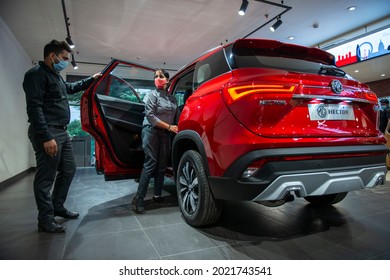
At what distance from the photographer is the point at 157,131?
2.79 m

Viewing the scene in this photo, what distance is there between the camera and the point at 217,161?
1.76m

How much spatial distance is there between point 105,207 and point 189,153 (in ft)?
4.78

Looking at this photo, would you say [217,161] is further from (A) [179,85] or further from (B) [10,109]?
(B) [10,109]

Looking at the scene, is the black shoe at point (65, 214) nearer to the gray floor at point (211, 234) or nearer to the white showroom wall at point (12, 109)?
the gray floor at point (211, 234)

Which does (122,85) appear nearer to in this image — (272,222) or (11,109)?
(272,222)

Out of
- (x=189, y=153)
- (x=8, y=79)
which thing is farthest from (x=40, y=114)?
(x=8, y=79)

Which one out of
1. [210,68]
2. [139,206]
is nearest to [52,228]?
[139,206]

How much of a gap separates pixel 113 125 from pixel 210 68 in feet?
5.11

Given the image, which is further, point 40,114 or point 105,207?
point 105,207

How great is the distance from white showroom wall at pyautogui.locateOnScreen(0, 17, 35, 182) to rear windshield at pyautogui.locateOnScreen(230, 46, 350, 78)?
4.44 meters

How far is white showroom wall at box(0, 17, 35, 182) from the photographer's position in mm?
4492

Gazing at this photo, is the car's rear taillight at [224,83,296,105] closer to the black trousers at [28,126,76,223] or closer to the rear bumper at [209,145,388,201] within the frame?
the rear bumper at [209,145,388,201]

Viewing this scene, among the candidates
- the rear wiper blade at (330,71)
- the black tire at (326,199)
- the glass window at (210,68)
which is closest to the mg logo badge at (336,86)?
the rear wiper blade at (330,71)

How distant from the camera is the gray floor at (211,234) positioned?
1.73 m
